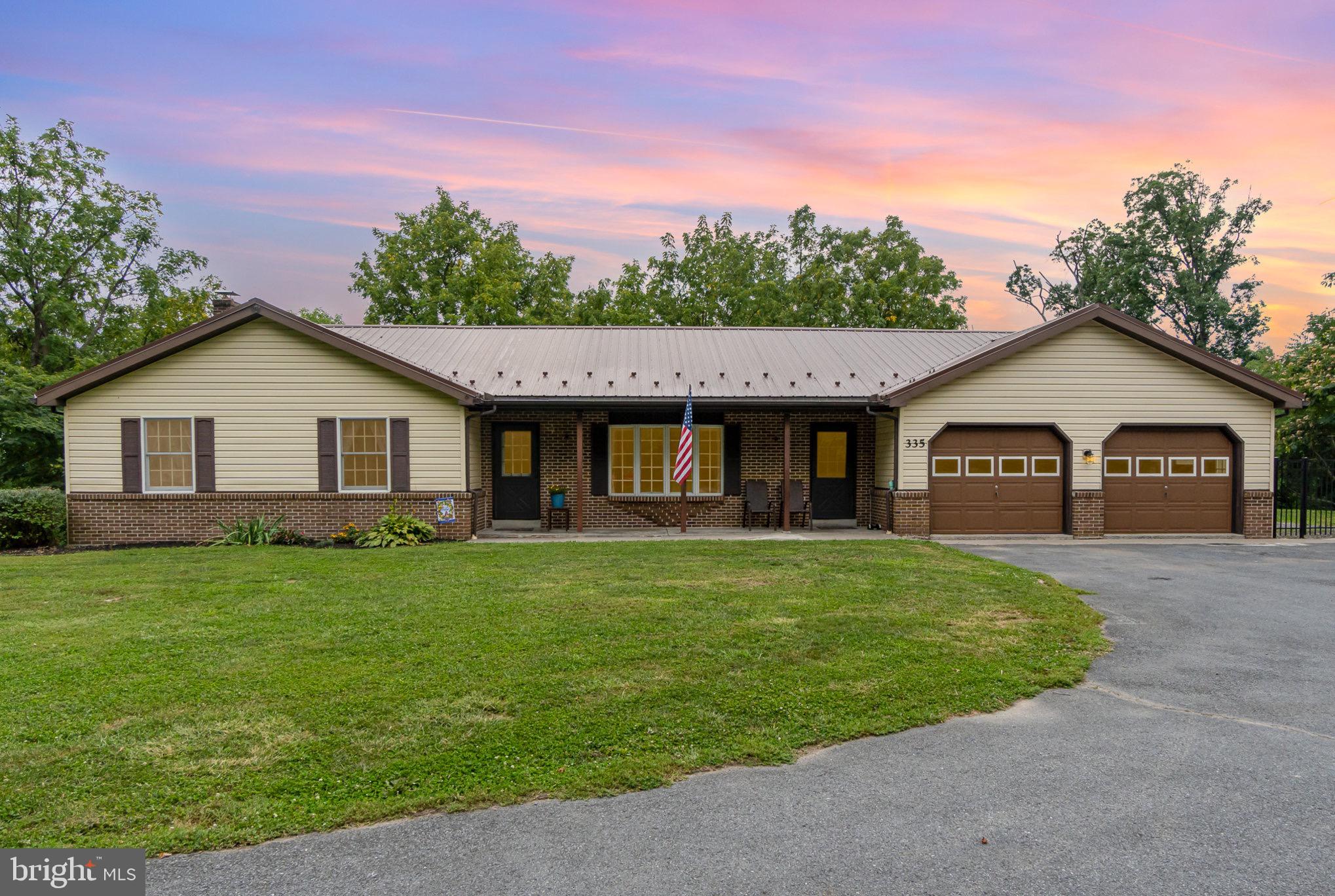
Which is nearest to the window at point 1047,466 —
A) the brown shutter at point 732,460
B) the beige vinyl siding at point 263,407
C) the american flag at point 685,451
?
the brown shutter at point 732,460

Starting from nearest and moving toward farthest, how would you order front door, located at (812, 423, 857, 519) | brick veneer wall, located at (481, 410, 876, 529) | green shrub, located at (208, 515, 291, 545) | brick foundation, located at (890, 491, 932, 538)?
green shrub, located at (208, 515, 291, 545), brick foundation, located at (890, 491, 932, 538), brick veneer wall, located at (481, 410, 876, 529), front door, located at (812, 423, 857, 519)

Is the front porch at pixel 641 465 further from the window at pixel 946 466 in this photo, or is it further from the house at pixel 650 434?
the window at pixel 946 466

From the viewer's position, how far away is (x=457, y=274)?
32.3 meters

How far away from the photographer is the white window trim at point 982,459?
15836 mm

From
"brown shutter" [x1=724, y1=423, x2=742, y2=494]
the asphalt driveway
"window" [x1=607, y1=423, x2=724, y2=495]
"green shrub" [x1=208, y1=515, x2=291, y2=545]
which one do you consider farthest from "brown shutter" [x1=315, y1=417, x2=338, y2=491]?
the asphalt driveway

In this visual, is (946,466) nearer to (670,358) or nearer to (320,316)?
(670,358)

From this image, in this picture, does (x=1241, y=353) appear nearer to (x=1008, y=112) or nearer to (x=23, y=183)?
(x=1008, y=112)

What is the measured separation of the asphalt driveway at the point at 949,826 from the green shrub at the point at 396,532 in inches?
444

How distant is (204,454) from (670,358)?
34.0ft

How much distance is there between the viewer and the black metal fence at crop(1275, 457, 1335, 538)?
52.5 feet

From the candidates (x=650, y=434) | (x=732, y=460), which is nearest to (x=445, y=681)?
(x=650, y=434)

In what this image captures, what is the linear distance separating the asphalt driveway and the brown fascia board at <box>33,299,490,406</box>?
11830 mm

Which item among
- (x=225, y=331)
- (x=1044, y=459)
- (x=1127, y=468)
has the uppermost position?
(x=225, y=331)

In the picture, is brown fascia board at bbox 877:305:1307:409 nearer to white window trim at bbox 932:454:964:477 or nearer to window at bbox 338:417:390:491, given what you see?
white window trim at bbox 932:454:964:477
